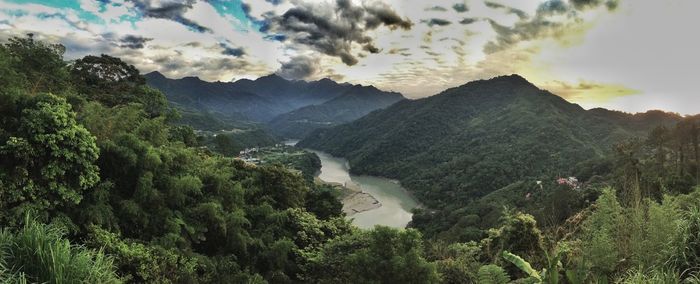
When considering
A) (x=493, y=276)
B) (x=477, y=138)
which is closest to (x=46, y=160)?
(x=493, y=276)

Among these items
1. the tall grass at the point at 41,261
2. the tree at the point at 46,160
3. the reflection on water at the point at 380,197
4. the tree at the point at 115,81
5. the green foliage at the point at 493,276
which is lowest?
the reflection on water at the point at 380,197

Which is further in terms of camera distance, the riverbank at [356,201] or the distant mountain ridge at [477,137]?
the distant mountain ridge at [477,137]

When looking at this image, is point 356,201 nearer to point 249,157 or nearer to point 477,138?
point 249,157

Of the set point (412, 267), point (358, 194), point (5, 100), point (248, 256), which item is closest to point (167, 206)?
point (248, 256)

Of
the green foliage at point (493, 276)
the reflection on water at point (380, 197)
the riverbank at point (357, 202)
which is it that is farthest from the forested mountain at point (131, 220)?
the riverbank at point (357, 202)

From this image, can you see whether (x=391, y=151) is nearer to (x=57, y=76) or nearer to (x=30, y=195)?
(x=57, y=76)

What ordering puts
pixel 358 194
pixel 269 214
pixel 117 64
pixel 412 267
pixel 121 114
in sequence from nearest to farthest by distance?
pixel 412 267, pixel 121 114, pixel 269 214, pixel 117 64, pixel 358 194

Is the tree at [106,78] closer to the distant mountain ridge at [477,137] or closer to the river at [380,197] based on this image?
the river at [380,197]
